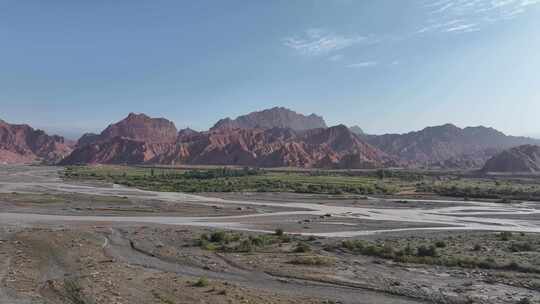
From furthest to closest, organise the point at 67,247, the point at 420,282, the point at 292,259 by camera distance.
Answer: the point at 67,247
the point at 292,259
the point at 420,282

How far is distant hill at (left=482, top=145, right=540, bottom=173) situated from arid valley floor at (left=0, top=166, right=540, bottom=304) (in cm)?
13394

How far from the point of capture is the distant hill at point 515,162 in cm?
17050

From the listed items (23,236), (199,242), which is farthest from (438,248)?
(23,236)

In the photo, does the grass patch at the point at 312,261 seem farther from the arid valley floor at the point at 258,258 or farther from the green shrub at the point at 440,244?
the green shrub at the point at 440,244

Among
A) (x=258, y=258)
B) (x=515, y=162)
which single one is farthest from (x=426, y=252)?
(x=515, y=162)

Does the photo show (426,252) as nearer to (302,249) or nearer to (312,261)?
(302,249)

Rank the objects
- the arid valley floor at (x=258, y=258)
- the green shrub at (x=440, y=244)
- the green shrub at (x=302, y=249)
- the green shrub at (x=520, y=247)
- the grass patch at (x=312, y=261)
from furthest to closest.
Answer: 1. the green shrub at (x=440, y=244)
2. the green shrub at (x=520, y=247)
3. the green shrub at (x=302, y=249)
4. the grass patch at (x=312, y=261)
5. the arid valley floor at (x=258, y=258)

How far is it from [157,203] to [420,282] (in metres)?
47.0

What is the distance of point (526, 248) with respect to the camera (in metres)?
31.1

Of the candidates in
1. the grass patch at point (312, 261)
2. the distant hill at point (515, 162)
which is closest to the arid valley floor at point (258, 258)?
the grass patch at point (312, 261)

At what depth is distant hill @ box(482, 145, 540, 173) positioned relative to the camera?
170 meters

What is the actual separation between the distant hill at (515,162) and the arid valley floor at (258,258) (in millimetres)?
133939

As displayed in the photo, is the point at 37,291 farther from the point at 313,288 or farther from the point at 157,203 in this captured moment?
the point at 157,203

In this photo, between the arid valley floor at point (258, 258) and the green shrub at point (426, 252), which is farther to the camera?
the green shrub at point (426, 252)
